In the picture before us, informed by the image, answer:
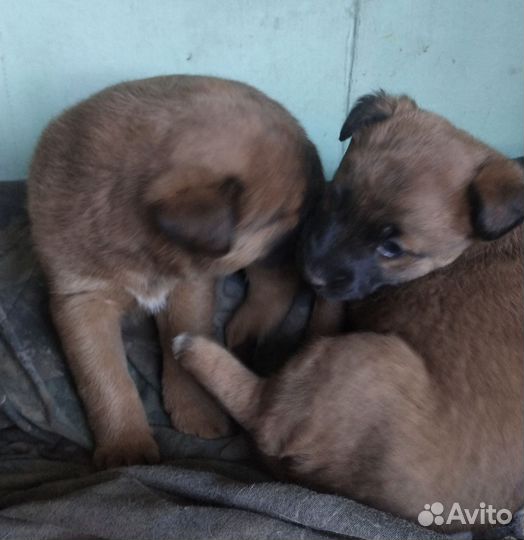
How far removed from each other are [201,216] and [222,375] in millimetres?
694

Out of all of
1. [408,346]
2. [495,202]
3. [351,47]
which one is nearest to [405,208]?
[495,202]

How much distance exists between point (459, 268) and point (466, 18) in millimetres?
1439

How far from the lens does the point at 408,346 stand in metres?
Result: 2.14

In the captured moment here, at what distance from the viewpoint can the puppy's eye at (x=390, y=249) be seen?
217cm

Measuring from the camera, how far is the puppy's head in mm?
2111

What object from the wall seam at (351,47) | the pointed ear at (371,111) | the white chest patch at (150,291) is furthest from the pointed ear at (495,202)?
the wall seam at (351,47)

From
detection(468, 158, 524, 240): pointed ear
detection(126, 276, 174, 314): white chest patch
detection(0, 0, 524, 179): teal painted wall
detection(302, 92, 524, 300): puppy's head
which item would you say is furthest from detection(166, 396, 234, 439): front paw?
detection(0, 0, 524, 179): teal painted wall

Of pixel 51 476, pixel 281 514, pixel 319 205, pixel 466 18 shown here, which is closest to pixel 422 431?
pixel 281 514

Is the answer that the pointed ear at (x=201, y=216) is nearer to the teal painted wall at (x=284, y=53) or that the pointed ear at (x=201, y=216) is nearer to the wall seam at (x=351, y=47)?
the teal painted wall at (x=284, y=53)

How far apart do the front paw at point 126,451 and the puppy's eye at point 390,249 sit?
38.0 inches

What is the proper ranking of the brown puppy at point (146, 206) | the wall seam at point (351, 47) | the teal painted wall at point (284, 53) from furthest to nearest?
the wall seam at point (351, 47) → the teal painted wall at point (284, 53) → the brown puppy at point (146, 206)

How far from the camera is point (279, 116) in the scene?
2098 mm

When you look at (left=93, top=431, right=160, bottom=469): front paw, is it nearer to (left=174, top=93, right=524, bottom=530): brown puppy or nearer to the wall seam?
(left=174, top=93, right=524, bottom=530): brown puppy

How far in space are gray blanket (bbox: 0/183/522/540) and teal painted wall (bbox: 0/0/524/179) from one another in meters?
0.48
